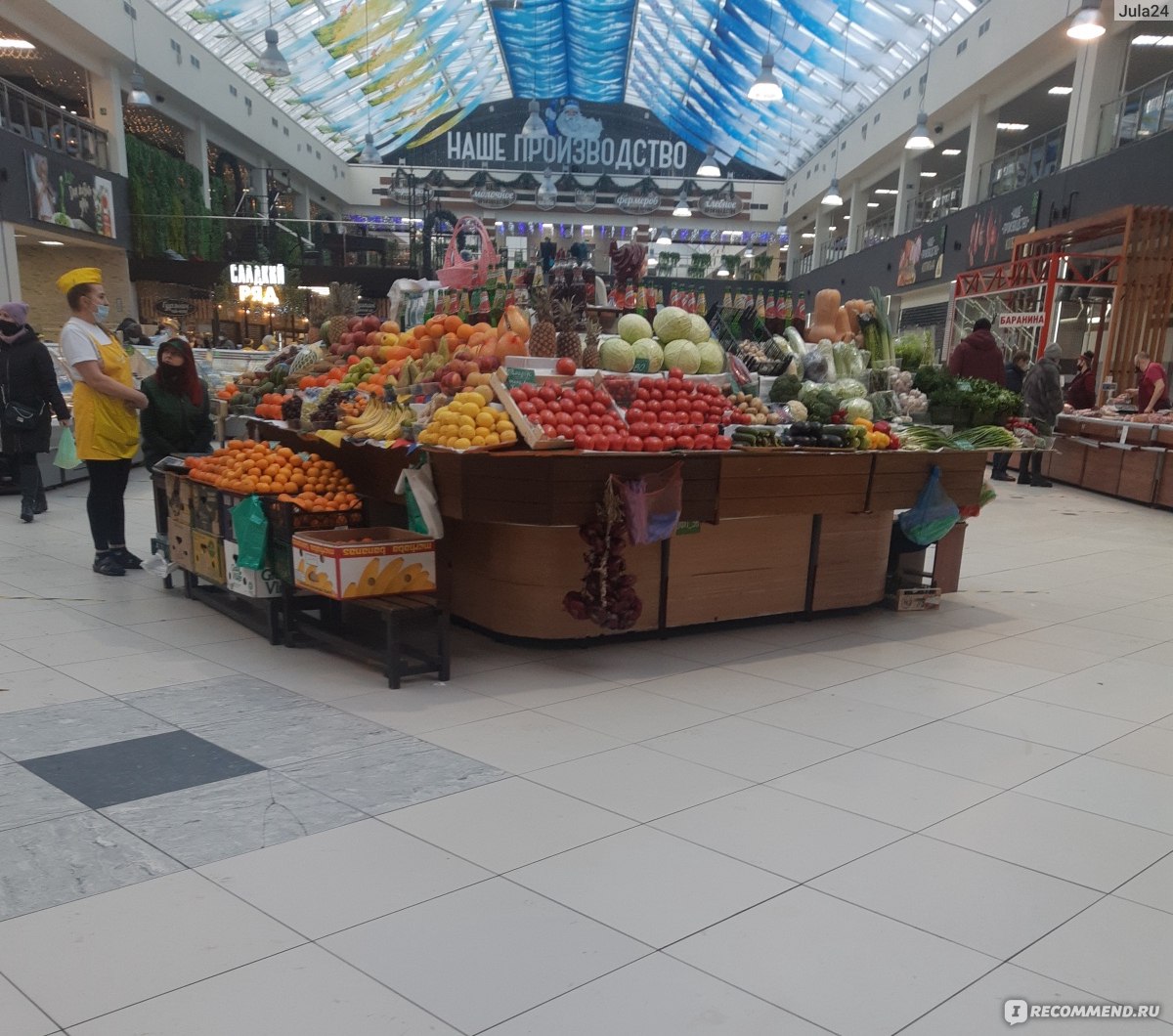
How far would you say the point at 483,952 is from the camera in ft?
6.88

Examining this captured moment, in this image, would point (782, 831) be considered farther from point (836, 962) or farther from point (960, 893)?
point (836, 962)

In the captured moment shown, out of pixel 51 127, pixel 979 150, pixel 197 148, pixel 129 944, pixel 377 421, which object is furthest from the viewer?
pixel 197 148

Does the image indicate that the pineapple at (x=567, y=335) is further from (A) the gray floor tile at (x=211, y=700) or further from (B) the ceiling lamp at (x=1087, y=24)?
(B) the ceiling lamp at (x=1087, y=24)

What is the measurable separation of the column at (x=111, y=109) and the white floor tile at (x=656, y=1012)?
19.4 m

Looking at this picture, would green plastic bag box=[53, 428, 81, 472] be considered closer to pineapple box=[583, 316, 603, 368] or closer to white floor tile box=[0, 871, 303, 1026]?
pineapple box=[583, 316, 603, 368]

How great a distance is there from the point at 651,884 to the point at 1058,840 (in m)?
1.25

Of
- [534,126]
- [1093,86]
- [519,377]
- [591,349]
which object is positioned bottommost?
[519,377]

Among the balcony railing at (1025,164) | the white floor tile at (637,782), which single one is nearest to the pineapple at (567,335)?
the white floor tile at (637,782)

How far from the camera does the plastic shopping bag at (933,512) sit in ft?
17.5

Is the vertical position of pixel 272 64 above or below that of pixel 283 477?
above

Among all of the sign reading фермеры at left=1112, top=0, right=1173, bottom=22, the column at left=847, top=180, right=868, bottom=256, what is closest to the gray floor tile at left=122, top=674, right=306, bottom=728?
the sign reading фермеры at left=1112, top=0, right=1173, bottom=22

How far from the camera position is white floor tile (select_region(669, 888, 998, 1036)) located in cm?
193

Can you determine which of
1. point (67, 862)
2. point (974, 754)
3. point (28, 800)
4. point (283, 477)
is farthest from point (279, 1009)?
point (283, 477)

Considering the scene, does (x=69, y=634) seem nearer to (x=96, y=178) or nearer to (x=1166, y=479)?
(x=1166, y=479)
